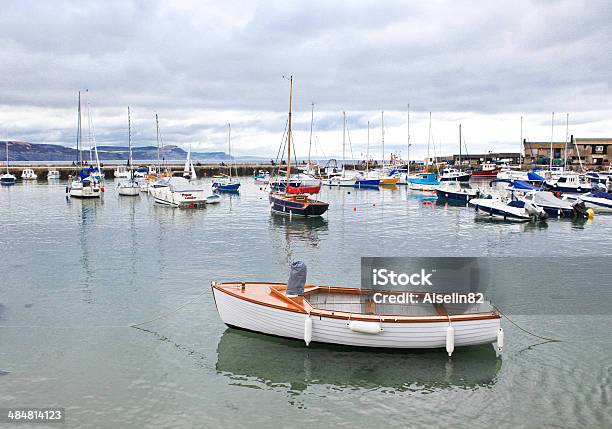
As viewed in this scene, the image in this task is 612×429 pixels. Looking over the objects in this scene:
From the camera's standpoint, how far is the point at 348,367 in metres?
16.6

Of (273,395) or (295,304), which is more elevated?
(295,304)

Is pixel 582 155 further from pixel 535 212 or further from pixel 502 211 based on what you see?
pixel 502 211

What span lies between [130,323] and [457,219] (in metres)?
41.6

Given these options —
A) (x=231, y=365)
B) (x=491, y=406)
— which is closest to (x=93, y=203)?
(x=231, y=365)

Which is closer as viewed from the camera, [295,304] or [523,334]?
[295,304]

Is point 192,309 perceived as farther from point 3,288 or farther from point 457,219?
point 457,219

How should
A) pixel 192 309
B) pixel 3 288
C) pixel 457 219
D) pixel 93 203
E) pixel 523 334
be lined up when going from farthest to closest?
pixel 93 203 → pixel 457 219 → pixel 3 288 → pixel 192 309 → pixel 523 334

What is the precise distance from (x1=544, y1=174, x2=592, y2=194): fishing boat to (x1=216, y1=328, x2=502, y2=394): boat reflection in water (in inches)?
2730

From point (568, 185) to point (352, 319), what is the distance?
7336 centimetres

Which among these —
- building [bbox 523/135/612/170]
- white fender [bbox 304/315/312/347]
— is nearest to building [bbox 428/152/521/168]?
building [bbox 523/135/612/170]

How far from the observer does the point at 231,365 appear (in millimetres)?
16984

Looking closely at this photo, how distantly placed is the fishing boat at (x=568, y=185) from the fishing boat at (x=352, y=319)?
227ft

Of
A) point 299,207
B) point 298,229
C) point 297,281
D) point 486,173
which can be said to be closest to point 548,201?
point 299,207

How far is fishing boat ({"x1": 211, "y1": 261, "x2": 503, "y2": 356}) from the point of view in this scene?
16.8 metres
